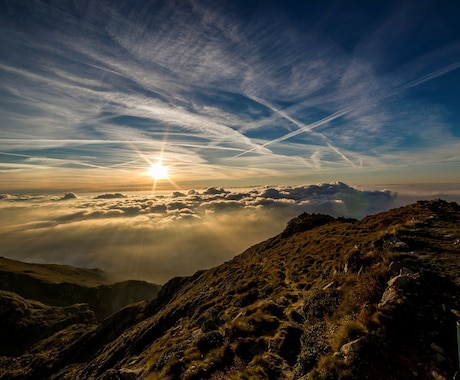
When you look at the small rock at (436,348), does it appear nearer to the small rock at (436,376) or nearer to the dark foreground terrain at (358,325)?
the dark foreground terrain at (358,325)

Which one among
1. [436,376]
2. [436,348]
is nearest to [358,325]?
[436,348]

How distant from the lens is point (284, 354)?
17.4 m

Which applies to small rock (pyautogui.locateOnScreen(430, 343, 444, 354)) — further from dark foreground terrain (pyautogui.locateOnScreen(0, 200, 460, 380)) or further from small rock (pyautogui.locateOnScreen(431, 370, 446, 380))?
small rock (pyautogui.locateOnScreen(431, 370, 446, 380))

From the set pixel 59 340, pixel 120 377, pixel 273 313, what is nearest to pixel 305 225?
pixel 273 313

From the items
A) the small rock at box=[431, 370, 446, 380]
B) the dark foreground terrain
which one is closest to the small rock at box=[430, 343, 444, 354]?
the dark foreground terrain

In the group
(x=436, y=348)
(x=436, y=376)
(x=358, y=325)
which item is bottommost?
(x=436, y=376)

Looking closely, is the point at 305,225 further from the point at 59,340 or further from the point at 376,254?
the point at 59,340

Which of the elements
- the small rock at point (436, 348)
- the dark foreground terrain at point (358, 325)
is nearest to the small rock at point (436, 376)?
the dark foreground terrain at point (358, 325)

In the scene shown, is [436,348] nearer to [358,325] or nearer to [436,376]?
[436,376]

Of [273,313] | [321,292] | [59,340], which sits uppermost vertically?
[321,292]

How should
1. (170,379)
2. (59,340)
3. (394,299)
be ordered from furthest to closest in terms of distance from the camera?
(59,340) → (170,379) → (394,299)

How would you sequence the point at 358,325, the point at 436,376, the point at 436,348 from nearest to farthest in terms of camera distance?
the point at 436,376 → the point at 436,348 → the point at 358,325

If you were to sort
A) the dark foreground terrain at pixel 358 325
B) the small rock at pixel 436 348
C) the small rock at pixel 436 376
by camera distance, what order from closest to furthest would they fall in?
the small rock at pixel 436 376 < the small rock at pixel 436 348 < the dark foreground terrain at pixel 358 325

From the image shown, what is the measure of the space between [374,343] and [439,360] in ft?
7.43
